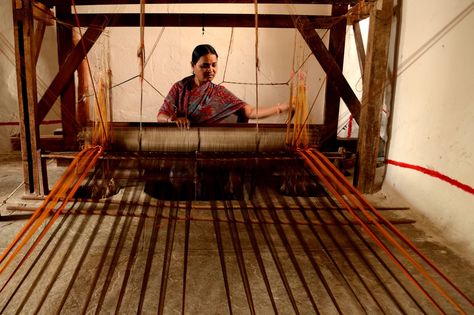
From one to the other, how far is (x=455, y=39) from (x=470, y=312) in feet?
5.27

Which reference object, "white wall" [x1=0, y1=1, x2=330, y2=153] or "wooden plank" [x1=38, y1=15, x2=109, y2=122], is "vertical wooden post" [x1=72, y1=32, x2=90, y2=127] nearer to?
"white wall" [x1=0, y1=1, x2=330, y2=153]

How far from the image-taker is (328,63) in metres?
2.96

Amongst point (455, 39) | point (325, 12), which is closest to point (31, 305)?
point (455, 39)

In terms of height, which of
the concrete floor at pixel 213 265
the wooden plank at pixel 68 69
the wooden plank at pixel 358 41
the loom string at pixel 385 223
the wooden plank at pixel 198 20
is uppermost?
the wooden plank at pixel 198 20

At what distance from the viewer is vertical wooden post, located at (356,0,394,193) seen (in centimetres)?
267

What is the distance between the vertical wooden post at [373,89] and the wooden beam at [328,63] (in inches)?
5.7

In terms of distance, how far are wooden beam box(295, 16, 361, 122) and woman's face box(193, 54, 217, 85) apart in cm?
108

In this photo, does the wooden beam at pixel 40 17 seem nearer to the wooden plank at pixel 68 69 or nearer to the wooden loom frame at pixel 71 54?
the wooden loom frame at pixel 71 54

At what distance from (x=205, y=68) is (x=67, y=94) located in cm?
139

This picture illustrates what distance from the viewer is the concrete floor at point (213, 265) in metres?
1.51

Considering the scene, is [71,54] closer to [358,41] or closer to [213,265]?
[213,265]

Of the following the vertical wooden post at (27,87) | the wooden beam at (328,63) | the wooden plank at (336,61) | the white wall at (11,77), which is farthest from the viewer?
the white wall at (11,77)

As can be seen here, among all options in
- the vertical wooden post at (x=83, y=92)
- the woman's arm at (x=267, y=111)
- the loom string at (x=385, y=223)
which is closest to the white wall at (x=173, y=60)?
the vertical wooden post at (x=83, y=92)

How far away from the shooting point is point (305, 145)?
2715mm
